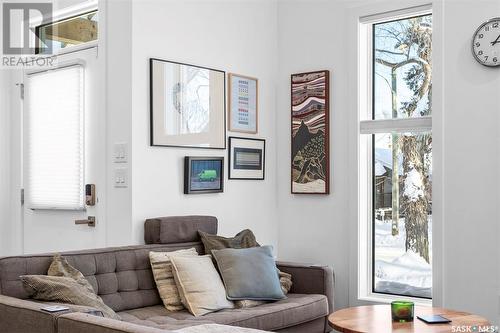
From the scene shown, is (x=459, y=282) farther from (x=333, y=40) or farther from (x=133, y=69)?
(x=133, y=69)

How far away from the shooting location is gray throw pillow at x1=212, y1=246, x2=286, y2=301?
12.9ft

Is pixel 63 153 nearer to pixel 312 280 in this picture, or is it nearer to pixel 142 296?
pixel 142 296

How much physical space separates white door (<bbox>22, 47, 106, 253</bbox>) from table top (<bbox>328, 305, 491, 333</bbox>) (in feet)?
6.18

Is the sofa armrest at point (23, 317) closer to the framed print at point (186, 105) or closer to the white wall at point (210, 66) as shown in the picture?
the white wall at point (210, 66)

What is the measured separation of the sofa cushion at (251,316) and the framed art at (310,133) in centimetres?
118

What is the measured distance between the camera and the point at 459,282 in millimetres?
4301

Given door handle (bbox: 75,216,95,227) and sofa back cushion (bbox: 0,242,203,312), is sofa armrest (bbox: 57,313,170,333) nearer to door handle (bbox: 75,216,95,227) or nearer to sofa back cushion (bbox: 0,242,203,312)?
sofa back cushion (bbox: 0,242,203,312)

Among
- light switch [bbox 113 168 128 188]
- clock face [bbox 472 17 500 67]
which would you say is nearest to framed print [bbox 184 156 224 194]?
light switch [bbox 113 168 128 188]

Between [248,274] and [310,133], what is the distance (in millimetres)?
1500

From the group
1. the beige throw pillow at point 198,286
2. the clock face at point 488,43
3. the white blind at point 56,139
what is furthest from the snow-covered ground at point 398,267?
the white blind at point 56,139

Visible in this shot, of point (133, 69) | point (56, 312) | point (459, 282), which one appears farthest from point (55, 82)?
point (459, 282)

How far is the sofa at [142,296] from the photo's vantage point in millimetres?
2756

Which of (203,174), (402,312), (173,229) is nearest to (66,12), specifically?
(203,174)

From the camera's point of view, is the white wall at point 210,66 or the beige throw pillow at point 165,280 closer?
the beige throw pillow at point 165,280
